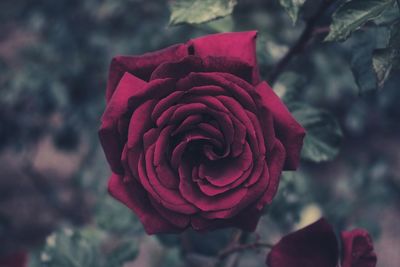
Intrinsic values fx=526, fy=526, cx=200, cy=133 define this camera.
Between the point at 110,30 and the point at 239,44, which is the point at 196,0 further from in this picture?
the point at 110,30

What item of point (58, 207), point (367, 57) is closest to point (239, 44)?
point (367, 57)

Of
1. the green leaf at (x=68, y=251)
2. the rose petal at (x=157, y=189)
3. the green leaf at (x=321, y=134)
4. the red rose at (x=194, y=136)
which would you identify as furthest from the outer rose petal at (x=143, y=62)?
the green leaf at (x=68, y=251)

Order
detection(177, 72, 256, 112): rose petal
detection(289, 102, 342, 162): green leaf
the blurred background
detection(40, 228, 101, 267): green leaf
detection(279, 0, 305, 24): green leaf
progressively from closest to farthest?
detection(177, 72, 256, 112): rose petal < detection(279, 0, 305, 24): green leaf < detection(289, 102, 342, 162): green leaf < detection(40, 228, 101, 267): green leaf < the blurred background

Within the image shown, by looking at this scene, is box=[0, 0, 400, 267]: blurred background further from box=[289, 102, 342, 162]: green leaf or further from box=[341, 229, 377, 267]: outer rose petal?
box=[341, 229, 377, 267]: outer rose petal

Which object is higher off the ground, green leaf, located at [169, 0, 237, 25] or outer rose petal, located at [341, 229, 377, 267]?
green leaf, located at [169, 0, 237, 25]

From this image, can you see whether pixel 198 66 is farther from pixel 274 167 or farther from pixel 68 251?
pixel 68 251

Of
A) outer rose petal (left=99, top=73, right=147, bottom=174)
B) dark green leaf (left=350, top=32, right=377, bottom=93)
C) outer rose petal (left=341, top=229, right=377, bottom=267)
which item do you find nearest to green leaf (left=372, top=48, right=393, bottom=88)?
dark green leaf (left=350, top=32, right=377, bottom=93)

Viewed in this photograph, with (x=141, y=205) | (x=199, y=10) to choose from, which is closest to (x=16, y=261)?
(x=141, y=205)
